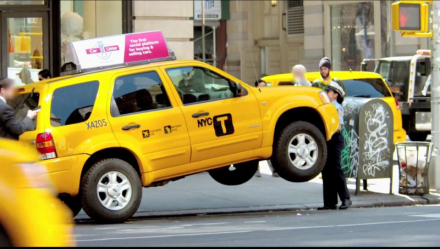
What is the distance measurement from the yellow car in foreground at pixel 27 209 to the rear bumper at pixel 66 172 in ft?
18.0

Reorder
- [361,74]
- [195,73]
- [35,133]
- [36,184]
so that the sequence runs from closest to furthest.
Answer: [36,184] → [35,133] → [195,73] → [361,74]

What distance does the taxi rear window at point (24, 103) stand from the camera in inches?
446

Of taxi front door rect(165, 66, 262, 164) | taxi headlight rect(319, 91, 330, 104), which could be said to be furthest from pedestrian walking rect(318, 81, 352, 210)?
taxi front door rect(165, 66, 262, 164)

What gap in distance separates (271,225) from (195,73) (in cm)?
229

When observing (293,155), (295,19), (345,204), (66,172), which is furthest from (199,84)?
(295,19)

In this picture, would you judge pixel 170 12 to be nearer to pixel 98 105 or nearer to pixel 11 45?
pixel 11 45

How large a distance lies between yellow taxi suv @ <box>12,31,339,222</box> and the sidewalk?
139 centimetres

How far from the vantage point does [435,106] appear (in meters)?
15.3

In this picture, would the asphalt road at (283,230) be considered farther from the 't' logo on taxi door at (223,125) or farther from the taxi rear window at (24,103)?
the taxi rear window at (24,103)

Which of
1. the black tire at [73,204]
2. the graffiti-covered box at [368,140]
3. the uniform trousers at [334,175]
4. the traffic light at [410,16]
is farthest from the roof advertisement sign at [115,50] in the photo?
the traffic light at [410,16]

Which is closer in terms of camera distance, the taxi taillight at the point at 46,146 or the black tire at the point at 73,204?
the taxi taillight at the point at 46,146

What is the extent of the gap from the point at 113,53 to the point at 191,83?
1.10 m

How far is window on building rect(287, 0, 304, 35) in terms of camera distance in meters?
33.4

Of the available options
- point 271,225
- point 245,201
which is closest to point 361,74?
point 245,201
